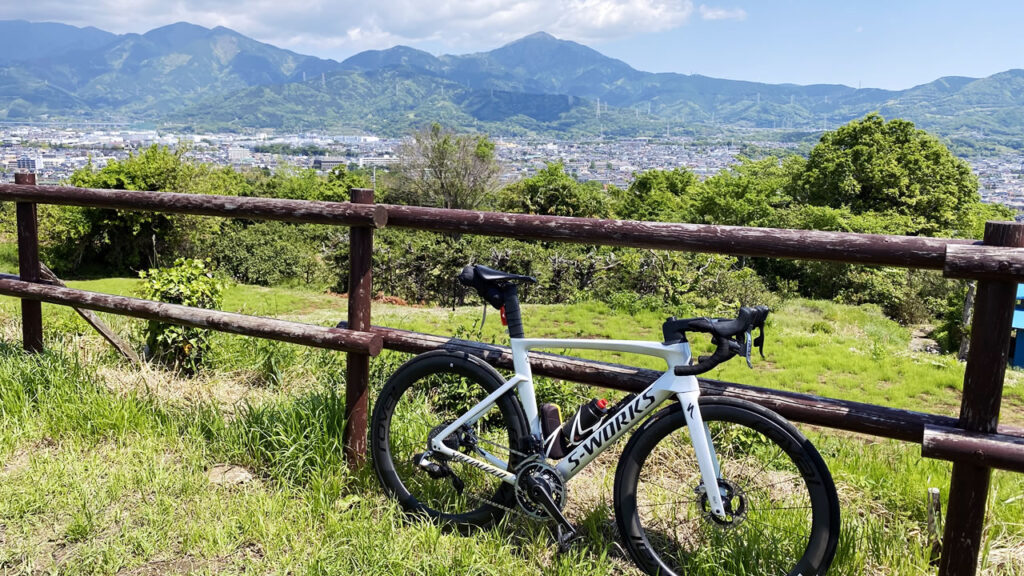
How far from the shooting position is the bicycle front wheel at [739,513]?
2.37 metres

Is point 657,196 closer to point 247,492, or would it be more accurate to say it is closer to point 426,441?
point 426,441

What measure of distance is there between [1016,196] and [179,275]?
7319 centimetres

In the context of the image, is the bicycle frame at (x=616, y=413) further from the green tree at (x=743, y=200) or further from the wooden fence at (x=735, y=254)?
the green tree at (x=743, y=200)

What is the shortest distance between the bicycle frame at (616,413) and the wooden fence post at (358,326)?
0.54 meters

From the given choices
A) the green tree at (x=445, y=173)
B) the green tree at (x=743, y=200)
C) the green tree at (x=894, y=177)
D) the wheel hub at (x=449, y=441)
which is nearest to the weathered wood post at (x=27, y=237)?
the wheel hub at (x=449, y=441)

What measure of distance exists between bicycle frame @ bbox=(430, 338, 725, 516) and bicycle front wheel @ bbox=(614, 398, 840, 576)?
6 cm

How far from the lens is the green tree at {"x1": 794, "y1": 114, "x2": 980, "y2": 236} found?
3503cm

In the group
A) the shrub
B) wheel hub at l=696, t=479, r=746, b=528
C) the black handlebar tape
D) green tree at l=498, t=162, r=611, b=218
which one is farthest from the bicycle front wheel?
green tree at l=498, t=162, r=611, b=218

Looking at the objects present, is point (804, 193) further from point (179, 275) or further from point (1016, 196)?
point (179, 275)

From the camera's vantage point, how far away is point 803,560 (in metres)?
2.40

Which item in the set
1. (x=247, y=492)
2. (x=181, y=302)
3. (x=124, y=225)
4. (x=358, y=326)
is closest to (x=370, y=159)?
(x=124, y=225)

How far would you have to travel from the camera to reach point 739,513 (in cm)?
254

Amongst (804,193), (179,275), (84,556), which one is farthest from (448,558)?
(804,193)

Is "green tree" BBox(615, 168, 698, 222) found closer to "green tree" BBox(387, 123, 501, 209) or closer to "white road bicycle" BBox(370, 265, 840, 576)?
"green tree" BBox(387, 123, 501, 209)
